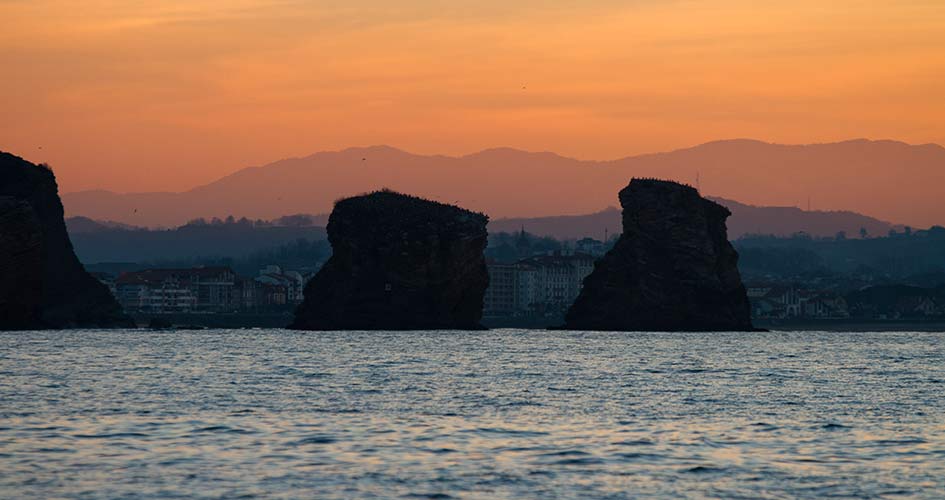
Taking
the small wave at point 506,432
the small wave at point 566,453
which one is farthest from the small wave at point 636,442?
the small wave at point 506,432

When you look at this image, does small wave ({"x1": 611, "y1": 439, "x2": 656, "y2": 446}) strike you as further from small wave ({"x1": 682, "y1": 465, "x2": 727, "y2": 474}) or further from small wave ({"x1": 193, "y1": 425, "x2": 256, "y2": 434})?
small wave ({"x1": 193, "y1": 425, "x2": 256, "y2": 434})

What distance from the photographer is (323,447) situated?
4856cm

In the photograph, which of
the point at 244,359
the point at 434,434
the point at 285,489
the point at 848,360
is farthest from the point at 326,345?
the point at 285,489

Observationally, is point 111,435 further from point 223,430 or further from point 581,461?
point 581,461

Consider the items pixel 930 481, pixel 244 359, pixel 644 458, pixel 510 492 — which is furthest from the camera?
pixel 244 359

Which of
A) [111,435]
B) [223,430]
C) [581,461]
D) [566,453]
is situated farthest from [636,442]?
[111,435]

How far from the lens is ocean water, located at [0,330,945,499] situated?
4056 centimetres

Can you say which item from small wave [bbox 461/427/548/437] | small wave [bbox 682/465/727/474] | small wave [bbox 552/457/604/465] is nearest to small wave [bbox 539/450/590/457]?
small wave [bbox 552/457/604/465]

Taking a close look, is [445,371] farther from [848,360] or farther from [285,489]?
[285,489]

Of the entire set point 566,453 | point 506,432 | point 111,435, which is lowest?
point 566,453

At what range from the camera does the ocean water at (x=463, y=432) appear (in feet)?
133

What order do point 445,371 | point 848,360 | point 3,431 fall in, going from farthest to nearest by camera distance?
1. point 848,360
2. point 445,371
3. point 3,431

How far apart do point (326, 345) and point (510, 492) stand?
114m

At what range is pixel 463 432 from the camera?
5372 cm
